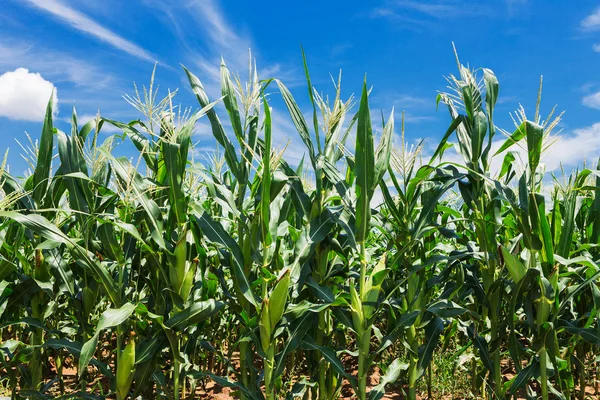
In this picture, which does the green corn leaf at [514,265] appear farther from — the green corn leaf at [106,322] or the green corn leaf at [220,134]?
the green corn leaf at [106,322]

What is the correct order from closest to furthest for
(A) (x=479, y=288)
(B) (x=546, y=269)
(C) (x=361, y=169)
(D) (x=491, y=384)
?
(C) (x=361, y=169) < (B) (x=546, y=269) < (A) (x=479, y=288) < (D) (x=491, y=384)

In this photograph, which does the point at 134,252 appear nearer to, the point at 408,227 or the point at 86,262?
the point at 86,262

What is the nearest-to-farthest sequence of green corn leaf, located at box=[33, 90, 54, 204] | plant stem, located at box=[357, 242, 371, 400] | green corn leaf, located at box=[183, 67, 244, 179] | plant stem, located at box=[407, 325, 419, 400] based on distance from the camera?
plant stem, located at box=[357, 242, 371, 400] < green corn leaf, located at box=[183, 67, 244, 179] < green corn leaf, located at box=[33, 90, 54, 204] < plant stem, located at box=[407, 325, 419, 400]

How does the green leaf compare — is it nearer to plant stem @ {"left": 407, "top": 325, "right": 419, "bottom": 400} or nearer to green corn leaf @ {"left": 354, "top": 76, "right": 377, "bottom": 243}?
plant stem @ {"left": 407, "top": 325, "right": 419, "bottom": 400}

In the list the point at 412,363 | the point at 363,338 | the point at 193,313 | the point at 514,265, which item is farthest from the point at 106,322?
the point at 514,265

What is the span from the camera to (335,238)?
330 cm

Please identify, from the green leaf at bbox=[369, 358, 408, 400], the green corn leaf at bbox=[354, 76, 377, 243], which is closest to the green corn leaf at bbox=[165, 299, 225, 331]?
the green corn leaf at bbox=[354, 76, 377, 243]

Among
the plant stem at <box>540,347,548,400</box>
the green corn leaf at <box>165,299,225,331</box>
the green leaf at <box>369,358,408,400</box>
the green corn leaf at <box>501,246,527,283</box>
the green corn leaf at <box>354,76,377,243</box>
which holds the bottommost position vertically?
the green leaf at <box>369,358,408,400</box>

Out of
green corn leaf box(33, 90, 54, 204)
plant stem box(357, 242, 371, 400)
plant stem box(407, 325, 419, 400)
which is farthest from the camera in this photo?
plant stem box(407, 325, 419, 400)

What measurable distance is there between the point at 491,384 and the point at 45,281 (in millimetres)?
3192

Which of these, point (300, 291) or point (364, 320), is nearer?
point (364, 320)

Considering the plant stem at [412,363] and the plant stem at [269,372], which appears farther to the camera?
the plant stem at [412,363]

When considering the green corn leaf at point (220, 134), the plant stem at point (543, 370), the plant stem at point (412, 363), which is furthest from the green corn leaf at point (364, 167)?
the plant stem at point (543, 370)

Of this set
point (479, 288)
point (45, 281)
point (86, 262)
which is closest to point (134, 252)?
point (86, 262)
